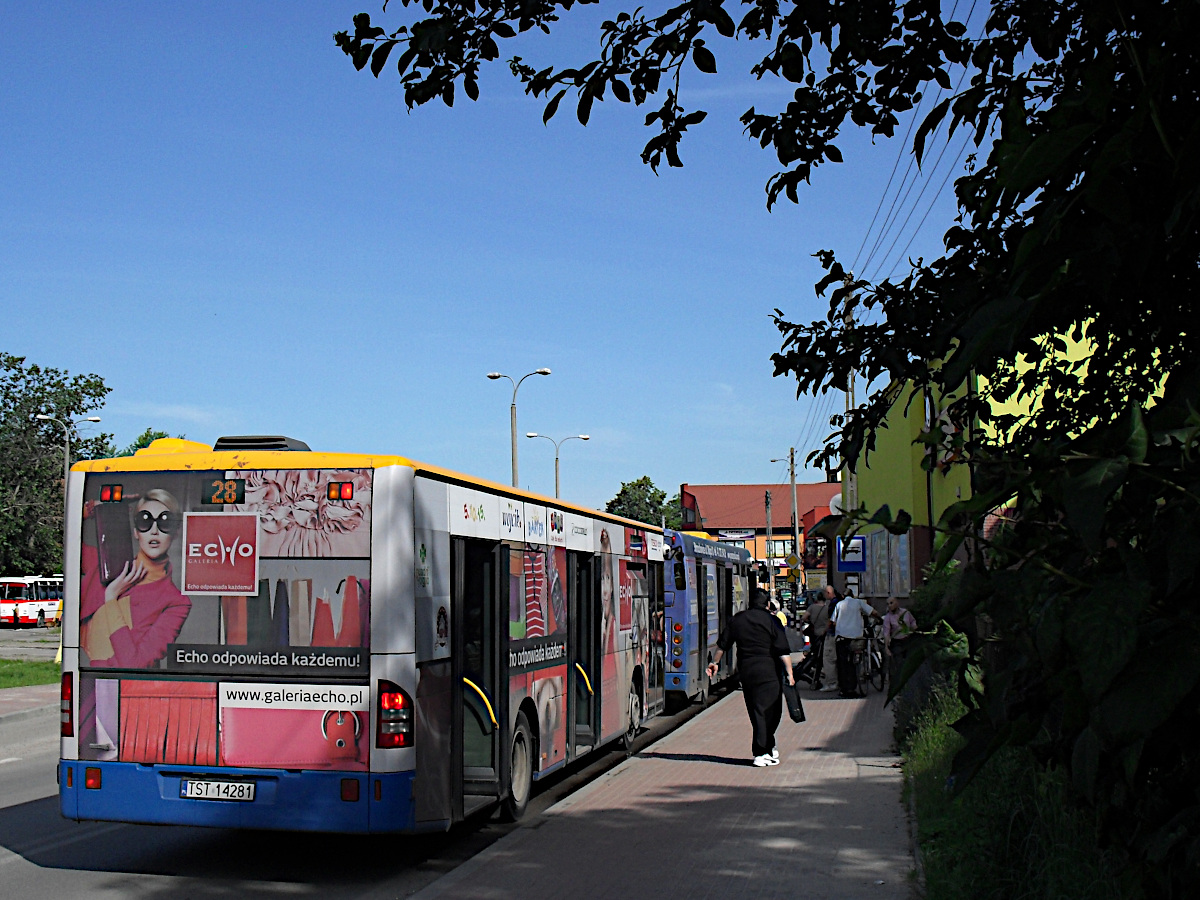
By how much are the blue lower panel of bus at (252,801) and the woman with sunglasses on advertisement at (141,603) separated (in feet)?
2.41

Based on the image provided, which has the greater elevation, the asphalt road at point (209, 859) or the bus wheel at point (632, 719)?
the bus wheel at point (632, 719)

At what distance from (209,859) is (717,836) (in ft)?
11.9

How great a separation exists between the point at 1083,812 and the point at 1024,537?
59cm

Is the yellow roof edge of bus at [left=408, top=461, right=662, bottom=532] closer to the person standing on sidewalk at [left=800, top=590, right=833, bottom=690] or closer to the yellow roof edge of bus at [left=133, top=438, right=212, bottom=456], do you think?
the yellow roof edge of bus at [left=133, top=438, right=212, bottom=456]

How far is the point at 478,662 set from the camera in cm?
925

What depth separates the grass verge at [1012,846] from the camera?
536 cm

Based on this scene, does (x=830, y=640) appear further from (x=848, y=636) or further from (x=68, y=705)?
(x=68, y=705)

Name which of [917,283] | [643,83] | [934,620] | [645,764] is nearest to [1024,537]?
[934,620]

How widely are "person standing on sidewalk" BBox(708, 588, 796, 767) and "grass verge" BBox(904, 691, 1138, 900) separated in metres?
4.54

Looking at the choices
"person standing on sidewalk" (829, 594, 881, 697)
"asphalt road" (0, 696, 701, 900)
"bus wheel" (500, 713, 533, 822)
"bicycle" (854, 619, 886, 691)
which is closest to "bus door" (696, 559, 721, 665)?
"person standing on sidewalk" (829, 594, 881, 697)

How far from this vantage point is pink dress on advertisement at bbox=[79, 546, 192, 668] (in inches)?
321

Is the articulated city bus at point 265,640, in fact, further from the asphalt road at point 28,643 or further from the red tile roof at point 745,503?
the red tile roof at point 745,503

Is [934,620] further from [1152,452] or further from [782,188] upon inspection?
[782,188]

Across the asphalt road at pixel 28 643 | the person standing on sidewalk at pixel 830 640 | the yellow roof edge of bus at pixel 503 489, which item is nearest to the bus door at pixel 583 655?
the yellow roof edge of bus at pixel 503 489
